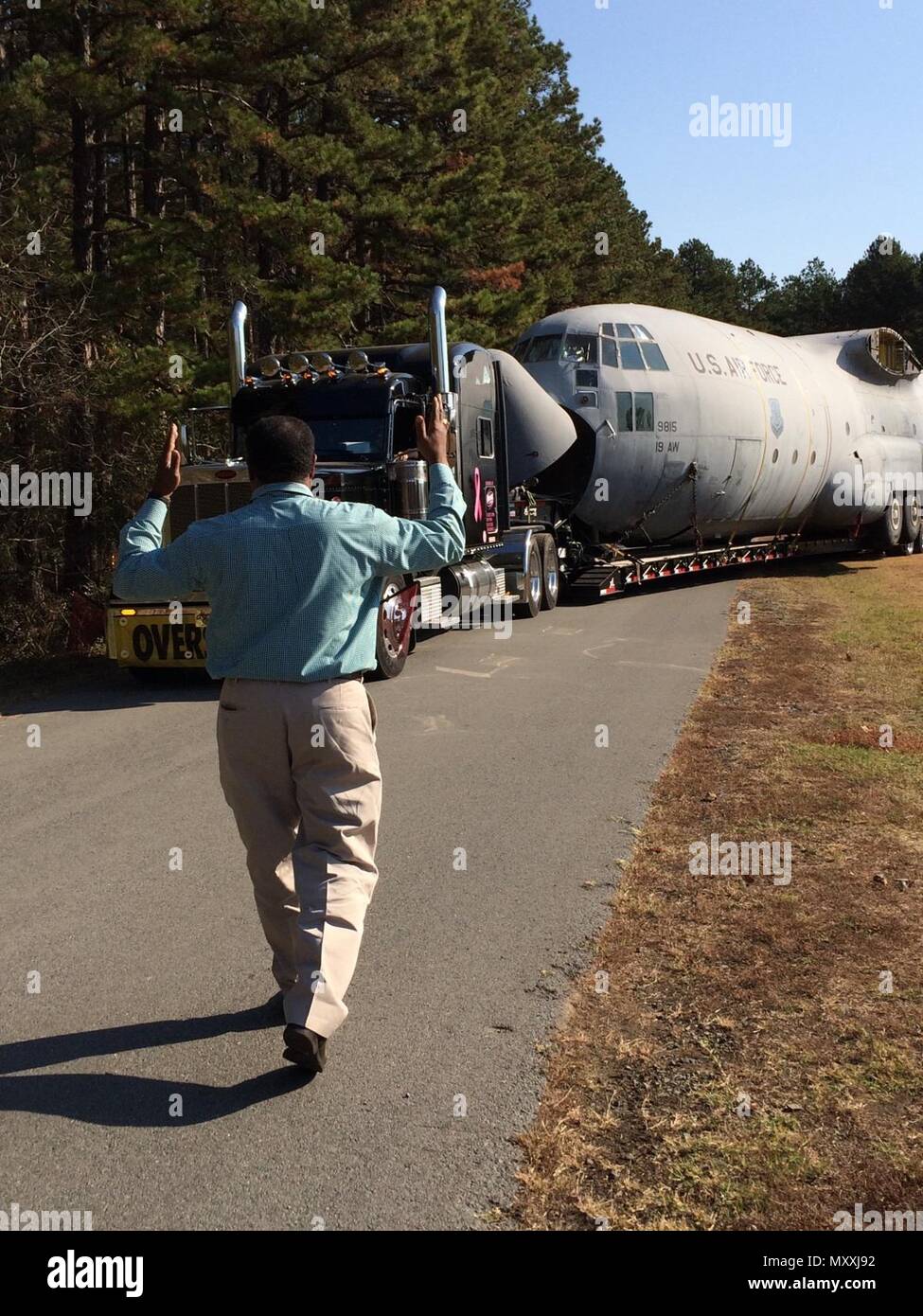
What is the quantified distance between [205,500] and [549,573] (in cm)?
735

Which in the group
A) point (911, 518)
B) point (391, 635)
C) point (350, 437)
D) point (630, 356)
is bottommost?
point (391, 635)

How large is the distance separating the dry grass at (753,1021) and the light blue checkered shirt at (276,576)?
163 centimetres

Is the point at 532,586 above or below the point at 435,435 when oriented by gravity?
below

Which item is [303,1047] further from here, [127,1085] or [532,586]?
[532,586]

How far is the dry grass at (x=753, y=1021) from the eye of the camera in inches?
138

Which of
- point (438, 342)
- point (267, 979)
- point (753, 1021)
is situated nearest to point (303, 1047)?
point (267, 979)

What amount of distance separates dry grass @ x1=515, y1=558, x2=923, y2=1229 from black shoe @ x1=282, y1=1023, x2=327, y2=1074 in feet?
2.44

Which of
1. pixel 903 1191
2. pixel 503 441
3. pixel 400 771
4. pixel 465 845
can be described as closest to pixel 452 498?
pixel 903 1191

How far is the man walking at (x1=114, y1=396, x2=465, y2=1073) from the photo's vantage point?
413cm

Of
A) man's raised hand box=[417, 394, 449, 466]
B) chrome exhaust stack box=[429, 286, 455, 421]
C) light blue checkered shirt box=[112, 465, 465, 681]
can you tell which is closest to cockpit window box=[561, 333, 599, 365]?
chrome exhaust stack box=[429, 286, 455, 421]

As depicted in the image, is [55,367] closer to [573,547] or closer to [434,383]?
[434,383]

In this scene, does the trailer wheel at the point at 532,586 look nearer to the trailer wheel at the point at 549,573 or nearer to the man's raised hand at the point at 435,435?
the trailer wheel at the point at 549,573

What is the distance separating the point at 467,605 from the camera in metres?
15.2

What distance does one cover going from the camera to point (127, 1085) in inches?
165
